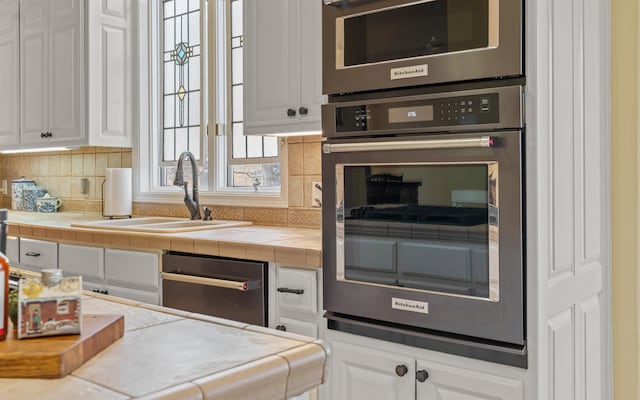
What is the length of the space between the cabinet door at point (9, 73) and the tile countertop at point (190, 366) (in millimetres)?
3718

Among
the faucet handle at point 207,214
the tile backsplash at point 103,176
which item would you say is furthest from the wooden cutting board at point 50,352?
the faucet handle at point 207,214

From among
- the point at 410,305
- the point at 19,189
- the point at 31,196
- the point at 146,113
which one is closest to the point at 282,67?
the point at 410,305

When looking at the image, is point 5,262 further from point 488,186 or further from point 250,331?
point 488,186

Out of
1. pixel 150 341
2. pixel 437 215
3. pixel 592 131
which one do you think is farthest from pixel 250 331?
pixel 592 131

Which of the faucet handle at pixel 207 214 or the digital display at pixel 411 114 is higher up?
the digital display at pixel 411 114

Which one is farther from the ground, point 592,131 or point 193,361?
point 592,131

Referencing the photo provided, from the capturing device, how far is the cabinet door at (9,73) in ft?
14.0

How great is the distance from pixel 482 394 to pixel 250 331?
0.98 metres

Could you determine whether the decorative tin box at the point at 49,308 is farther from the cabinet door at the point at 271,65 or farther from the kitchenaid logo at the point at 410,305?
the cabinet door at the point at 271,65

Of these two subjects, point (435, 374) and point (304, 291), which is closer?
point (435, 374)

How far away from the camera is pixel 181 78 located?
12.6 ft

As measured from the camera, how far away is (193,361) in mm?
894

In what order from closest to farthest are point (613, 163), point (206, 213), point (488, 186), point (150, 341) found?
point (150, 341) → point (488, 186) → point (613, 163) → point (206, 213)

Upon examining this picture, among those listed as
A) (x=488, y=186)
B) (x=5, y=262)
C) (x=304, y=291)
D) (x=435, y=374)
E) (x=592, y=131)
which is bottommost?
(x=435, y=374)
